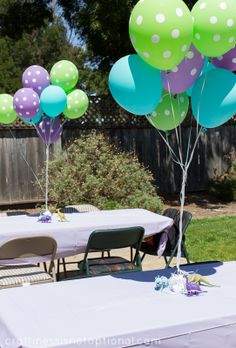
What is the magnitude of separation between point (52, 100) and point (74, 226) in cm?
184

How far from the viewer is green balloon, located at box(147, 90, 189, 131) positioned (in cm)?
376

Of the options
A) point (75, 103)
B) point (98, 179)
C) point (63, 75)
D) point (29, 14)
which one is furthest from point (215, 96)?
point (29, 14)

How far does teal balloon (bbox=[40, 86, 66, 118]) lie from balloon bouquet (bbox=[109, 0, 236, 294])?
2.84m

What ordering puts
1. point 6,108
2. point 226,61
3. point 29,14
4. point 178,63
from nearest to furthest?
point 178,63 → point 226,61 → point 6,108 → point 29,14

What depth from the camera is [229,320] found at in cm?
280

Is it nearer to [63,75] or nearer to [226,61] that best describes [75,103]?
[63,75]

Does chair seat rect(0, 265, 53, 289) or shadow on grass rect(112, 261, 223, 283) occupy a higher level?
shadow on grass rect(112, 261, 223, 283)

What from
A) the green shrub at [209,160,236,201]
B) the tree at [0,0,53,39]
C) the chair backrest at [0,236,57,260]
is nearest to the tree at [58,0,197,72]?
the tree at [0,0,53,39]

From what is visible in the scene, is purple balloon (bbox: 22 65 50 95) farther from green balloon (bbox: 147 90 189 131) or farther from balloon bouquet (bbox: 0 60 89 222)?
green balloon (bbox: 147 90 189 131)

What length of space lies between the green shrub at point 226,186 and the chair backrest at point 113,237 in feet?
23.4

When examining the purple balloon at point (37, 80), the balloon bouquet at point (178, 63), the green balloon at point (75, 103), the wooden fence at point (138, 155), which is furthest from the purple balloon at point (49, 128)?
the wooden fence at point (138, 155)

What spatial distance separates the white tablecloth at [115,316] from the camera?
8.43 feet

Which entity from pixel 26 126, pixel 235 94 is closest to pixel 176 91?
pixel 235 94

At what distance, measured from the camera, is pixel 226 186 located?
12.0m
